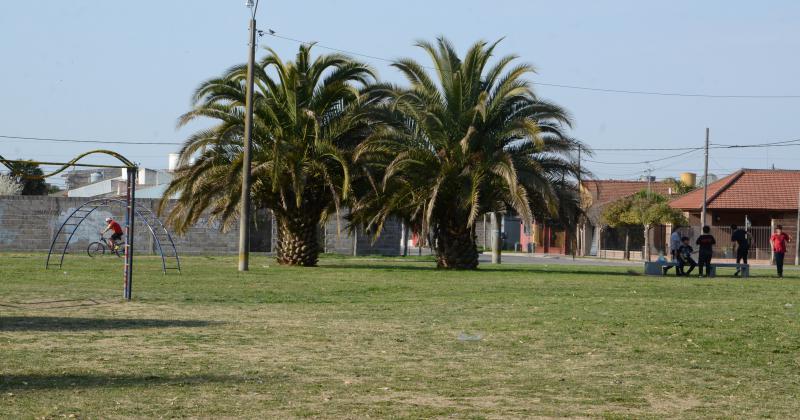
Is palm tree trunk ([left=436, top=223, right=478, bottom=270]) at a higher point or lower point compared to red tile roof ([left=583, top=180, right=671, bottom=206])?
lower

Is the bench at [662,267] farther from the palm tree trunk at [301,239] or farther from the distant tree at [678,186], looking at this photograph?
the distant tree at [678,186]

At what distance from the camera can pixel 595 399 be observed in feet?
31.5

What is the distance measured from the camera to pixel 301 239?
3553 centimetres

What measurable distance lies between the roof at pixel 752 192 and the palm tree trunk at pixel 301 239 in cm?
3260

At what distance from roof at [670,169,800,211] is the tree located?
1.94m

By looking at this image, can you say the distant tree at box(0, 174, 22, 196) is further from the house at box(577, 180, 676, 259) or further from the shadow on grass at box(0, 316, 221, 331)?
the shadow on grass at box(0, 316, 221, 331)

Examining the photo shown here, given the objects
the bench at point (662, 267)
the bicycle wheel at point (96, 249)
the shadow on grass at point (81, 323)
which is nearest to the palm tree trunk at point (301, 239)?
the bicycle wheel at point (96, 249)

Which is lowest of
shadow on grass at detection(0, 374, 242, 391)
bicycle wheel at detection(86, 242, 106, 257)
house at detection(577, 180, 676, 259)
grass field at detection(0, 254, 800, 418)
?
shadow on grass at detection(0, 374, 242, 391)

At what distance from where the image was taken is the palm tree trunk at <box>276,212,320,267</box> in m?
35.5

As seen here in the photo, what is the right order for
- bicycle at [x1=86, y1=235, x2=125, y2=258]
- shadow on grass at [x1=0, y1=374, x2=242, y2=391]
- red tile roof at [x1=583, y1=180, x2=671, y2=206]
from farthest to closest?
1. red tile roof at [x1=583, y1=180, x2=671, y2=206]
2. bicycle at [x1=86, y1=235, x2=125, y2=258]
3. shadow on grass at [x1=0, y1=374, x2=242, y2=391]

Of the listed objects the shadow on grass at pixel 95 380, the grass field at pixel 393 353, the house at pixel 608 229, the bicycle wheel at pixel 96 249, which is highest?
the house at pixel 608 229

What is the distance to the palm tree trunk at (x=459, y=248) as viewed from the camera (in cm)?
3472

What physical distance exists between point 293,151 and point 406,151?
356cm

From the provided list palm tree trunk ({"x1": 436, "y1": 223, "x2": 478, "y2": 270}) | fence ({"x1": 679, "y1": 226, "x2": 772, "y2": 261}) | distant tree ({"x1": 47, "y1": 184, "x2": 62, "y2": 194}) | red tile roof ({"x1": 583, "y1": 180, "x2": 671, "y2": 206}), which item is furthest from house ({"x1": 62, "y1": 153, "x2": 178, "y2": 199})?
red tile roof ({"x1": 583, "y1": 180, "x2": 671, "y2": 206})
